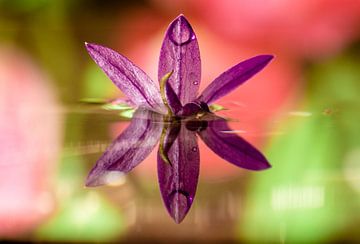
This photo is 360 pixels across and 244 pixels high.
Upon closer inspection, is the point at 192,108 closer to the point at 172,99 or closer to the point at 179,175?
the point at 172,99

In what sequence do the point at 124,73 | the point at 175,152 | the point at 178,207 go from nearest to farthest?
the point at 178,207
the point at 175,152
the point at 124,73

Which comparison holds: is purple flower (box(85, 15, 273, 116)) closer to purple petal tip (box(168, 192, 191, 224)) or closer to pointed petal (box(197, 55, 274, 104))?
pointed petal (box(197, 55, 274, 104))

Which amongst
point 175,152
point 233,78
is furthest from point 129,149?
point 233,78

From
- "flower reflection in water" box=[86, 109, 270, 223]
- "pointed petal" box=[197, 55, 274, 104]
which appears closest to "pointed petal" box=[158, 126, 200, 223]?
"flower reflection in water" box=[86, 109, 270, 223]

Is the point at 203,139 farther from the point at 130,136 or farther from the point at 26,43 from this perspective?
the point at 26,43

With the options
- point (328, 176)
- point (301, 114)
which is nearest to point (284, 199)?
point (328, 176)

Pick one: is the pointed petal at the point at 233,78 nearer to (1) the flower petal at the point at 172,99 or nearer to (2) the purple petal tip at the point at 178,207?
(1) the flower petal at the point at 172,99
